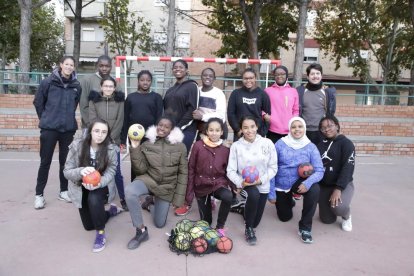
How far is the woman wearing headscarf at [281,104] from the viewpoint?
4867mm

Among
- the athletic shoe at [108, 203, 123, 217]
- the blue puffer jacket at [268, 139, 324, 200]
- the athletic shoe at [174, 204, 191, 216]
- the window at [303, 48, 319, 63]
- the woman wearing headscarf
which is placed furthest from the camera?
the window at [303, 48, 319, 63]

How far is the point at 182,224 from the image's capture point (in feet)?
12.1

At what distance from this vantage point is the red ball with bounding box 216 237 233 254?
A: 3.46m

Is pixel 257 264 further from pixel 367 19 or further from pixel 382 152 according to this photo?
pixel 367 19

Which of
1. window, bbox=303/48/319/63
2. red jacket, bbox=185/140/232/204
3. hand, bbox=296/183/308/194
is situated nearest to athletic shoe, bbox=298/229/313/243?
hand, bbox=296/183/308/194

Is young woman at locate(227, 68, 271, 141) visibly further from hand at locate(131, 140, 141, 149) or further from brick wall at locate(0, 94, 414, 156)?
brick wall at locate(0, 94, 414, 156)

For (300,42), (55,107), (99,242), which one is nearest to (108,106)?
(55,107)

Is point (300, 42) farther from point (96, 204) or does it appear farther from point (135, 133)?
point (96, 204)

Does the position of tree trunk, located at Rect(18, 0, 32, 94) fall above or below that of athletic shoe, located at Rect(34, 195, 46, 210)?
above

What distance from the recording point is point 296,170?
4137 millimetres

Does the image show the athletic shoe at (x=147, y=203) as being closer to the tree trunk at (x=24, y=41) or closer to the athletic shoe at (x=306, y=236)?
the athletic shoe at (x=306, y=236)

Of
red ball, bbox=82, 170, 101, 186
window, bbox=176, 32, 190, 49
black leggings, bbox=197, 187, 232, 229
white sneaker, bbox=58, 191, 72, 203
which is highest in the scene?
window, bbox=176, 32, 190, 49

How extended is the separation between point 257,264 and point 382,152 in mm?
7654

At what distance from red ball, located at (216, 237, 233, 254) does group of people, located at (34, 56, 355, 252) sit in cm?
34
